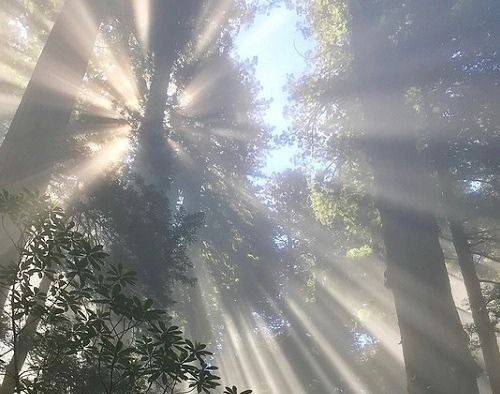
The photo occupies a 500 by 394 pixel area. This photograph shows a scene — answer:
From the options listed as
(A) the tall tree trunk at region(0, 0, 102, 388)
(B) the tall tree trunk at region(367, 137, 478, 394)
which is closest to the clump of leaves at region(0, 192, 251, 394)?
(A) the tall tree trunk at region(0, 0, 102, 388)

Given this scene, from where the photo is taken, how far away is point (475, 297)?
446 inches

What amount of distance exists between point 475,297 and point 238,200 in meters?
11.9

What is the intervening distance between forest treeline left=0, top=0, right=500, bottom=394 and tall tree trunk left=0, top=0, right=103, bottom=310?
1.1 inches

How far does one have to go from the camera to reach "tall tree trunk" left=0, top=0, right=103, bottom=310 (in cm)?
563

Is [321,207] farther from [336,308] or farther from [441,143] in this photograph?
[336,308]

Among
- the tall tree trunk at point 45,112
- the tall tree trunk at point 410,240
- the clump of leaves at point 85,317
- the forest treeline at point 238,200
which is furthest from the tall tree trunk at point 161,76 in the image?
the clump of leaves at point 85,317

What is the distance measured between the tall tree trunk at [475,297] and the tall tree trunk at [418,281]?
643 cm

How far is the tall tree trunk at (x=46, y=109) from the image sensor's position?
18.5ft

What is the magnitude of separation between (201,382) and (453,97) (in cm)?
1105

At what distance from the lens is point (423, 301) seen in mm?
5203

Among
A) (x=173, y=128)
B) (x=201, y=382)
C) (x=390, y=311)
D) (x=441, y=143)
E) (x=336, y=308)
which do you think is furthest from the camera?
(x=336, y=308)

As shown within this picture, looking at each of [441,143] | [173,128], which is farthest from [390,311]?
[173,128]

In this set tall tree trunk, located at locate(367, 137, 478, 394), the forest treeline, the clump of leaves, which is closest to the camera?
the clump of leaves

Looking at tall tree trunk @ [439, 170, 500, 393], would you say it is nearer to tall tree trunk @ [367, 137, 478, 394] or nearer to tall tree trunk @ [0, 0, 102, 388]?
tall tree trunk @ [367, 137, 478, 394]
